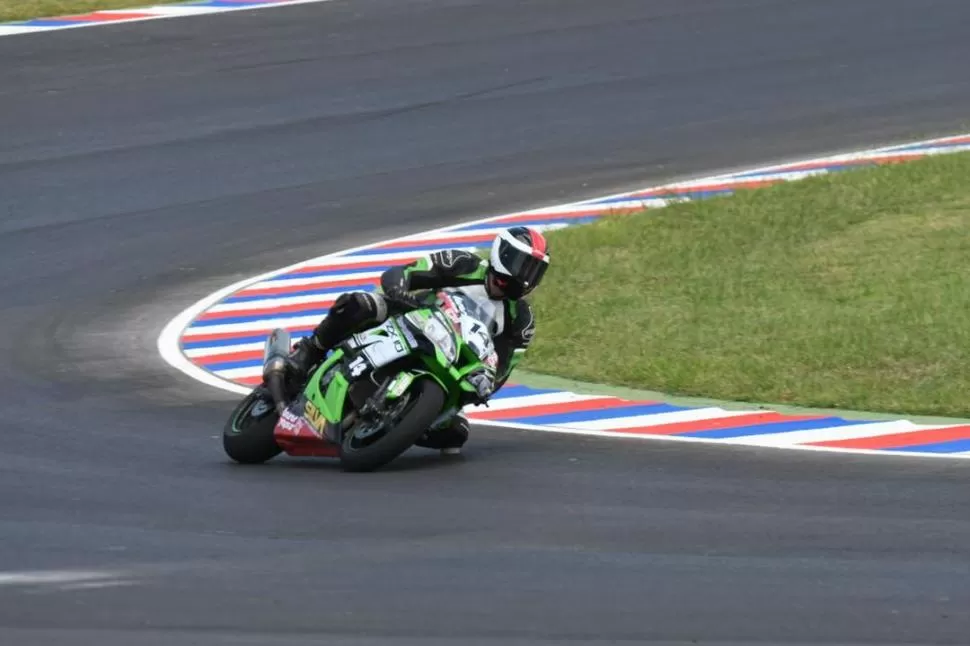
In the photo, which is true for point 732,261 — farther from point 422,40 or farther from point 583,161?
point 422,40

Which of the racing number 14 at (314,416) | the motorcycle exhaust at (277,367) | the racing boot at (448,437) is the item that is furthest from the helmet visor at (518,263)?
the motorcycle exhaust at (277,367)

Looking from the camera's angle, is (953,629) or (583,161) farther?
(583,161)

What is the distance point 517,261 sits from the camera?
1166 centimetres

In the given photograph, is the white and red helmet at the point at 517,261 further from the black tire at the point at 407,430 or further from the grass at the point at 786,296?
the grass at the point at 786,296

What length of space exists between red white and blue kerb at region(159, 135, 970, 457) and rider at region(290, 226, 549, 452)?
118cm

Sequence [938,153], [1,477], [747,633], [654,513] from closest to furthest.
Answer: [747,633]
[654,513]
[1,477]
[938,153]

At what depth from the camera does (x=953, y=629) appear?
7.99m

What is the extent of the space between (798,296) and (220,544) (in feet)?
25.4

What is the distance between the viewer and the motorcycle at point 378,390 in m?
11.5

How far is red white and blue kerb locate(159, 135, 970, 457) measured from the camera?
12.6 m

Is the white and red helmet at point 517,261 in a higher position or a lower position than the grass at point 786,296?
higher

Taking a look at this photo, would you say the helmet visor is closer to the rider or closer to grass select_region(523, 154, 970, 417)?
the rider

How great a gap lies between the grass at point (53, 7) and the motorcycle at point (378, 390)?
1632 centimetres

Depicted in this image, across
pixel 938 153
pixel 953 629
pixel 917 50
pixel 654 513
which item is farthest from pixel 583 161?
pixel 953 629
